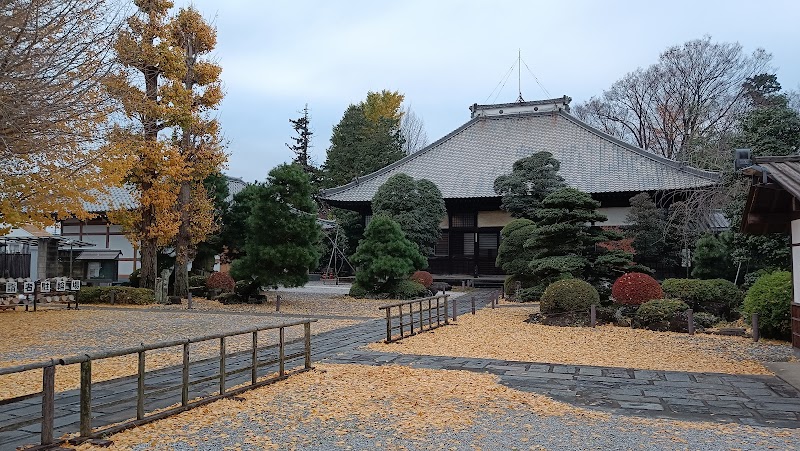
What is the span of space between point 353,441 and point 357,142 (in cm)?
3805

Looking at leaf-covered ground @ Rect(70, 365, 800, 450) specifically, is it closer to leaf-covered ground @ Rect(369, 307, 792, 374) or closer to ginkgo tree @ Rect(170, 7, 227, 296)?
leaf-covered ground @ Rect(369, 307, 792, 374)

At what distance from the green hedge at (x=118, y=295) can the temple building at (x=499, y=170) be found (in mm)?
12998

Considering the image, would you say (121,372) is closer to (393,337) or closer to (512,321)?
(393,337)

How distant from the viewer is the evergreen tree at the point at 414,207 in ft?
80.6

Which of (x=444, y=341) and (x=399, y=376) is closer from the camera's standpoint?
(x=399, y=376)

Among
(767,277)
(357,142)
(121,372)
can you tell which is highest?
(357,142)

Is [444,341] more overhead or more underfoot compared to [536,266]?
more underfoot

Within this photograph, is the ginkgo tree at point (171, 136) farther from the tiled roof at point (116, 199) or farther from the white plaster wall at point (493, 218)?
the white plaster wall at point (493, 218)

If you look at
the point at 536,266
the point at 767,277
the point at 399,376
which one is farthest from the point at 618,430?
the point at 536,266

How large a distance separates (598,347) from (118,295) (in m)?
14.3

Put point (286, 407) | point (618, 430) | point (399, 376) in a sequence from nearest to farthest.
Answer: point (618, 430), point (286, 407), point (399, 376)

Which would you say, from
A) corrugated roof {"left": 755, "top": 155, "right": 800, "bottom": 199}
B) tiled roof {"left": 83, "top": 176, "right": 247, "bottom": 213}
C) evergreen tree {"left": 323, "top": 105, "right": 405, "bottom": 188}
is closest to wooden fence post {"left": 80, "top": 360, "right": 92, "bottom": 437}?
corrugated roof {"left": 755, "top": 155, "right": 800, "bottom": 199}

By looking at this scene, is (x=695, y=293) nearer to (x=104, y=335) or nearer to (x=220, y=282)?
(x=104, y=335)

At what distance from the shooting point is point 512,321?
14.1m
